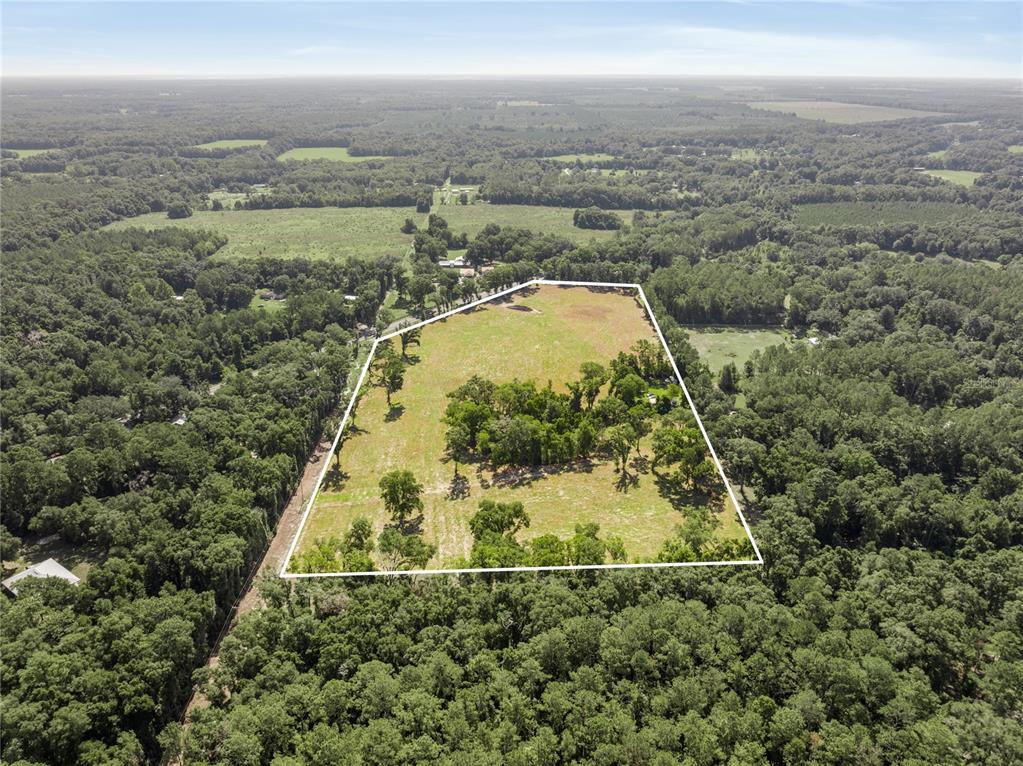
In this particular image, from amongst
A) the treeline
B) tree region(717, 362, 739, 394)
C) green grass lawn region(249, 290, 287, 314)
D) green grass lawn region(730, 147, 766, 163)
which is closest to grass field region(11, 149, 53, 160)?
the treeline

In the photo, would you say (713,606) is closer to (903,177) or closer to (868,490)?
(868,490)

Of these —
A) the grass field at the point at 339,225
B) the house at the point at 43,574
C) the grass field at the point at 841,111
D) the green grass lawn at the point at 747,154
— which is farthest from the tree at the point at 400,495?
the grass field at the point at 841,111

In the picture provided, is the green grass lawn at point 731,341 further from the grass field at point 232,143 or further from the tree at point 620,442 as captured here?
the grass field at point 232,143

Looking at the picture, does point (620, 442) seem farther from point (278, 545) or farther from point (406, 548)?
point (278, 545)

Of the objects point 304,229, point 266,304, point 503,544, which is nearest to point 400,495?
point 503,544

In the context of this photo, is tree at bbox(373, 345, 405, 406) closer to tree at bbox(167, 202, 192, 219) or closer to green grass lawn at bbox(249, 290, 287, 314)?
green grass lawn at bbox(249, 290, 287, 314)

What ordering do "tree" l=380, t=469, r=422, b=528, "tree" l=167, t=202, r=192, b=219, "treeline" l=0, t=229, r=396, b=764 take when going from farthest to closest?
Result: "tree" l=167, t=202, r=192, b=219, "treeline" l=0, t=229, r=396, b=764, "tree" l=380, t=469, r=422, b=528
